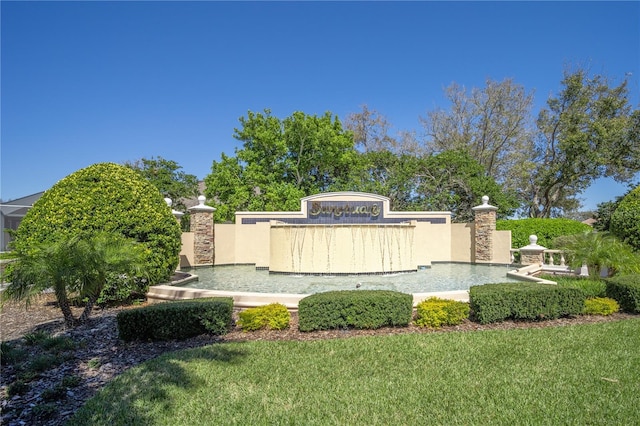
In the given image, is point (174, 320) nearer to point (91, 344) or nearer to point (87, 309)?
point (91, 344)

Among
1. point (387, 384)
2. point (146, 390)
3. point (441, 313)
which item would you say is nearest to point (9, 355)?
point (146, 390)

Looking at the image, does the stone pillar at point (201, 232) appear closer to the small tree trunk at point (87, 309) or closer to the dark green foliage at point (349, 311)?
the small tree trunk at point (87, 309)

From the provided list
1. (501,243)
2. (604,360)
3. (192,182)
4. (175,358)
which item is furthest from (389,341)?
(192,182)

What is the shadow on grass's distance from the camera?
343 centimetres

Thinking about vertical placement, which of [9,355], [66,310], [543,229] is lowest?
[9,355]

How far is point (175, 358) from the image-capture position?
195 inches

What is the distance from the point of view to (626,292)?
729cm

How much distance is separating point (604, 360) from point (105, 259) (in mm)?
7489

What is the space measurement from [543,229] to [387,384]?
17.1 m

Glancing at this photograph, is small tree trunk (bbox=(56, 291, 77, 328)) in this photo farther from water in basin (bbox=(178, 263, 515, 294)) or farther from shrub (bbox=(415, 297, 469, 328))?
shrub (bbox=(415, 297, 469, 328))

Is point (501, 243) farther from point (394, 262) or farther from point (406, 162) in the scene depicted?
point (406, 162)

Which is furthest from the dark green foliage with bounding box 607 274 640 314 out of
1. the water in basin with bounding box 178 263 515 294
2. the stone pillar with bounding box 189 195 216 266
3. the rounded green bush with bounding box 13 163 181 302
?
the stone pillar with bounding box 189 195 216 266

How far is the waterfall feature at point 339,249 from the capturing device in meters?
13.4

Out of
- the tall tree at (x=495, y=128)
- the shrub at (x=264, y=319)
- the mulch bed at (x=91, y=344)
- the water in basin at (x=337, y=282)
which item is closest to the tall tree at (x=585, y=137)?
the tall tree at (x=495, y=128)
